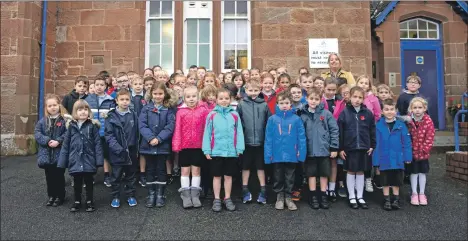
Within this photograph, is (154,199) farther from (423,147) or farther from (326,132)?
(423,147)

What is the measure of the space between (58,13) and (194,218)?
7068mm

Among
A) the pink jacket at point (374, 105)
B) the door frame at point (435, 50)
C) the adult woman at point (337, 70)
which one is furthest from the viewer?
the door frame at point (435, 50)

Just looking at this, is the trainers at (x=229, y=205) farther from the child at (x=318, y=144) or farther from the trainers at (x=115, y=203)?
the trainers at (x=115, y=203)

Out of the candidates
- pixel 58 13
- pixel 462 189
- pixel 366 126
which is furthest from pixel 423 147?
pixel 58 13

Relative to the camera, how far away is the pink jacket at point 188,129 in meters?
4.64

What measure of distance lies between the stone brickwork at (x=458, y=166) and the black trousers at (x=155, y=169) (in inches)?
182

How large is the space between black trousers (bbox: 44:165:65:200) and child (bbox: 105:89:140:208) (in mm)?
686

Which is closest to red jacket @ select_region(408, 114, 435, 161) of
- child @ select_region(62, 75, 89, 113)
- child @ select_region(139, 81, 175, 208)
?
child @ select_region(139, 81, 175, 208)

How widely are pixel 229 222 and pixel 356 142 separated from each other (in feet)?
6.48

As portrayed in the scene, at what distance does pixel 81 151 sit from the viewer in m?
4.39

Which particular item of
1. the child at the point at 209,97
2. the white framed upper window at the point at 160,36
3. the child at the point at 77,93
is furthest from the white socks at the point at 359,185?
the white framed upper window at the point at 160,36

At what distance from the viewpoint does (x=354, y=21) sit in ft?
28.9

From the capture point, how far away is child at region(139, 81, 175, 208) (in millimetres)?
4621

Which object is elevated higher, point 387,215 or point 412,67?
point 412,67
